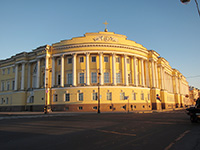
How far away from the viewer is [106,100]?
135ft

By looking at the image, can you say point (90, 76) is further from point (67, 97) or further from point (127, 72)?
point (127, 72)

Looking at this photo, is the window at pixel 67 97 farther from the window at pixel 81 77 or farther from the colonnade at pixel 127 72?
the window at pixel 81 77

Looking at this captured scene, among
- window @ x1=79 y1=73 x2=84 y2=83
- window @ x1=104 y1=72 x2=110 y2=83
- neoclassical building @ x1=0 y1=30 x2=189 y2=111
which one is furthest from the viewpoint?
window @ x1=104 y1=72 x2=110 y2=83

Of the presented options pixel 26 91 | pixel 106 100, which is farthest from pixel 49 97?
pixel 106 100

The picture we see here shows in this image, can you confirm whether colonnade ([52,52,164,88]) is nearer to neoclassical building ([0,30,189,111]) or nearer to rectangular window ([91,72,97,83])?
neoclassical building ([0,30,189,111])

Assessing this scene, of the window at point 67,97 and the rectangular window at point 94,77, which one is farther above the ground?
the rectangular window at point 94,77

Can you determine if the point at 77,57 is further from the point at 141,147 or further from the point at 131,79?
the point at 141,147

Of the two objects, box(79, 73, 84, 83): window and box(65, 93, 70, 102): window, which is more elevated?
box(79, 73, 84, 83): window

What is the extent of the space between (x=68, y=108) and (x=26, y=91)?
51.0 feet

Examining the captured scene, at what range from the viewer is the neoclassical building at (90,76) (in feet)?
136

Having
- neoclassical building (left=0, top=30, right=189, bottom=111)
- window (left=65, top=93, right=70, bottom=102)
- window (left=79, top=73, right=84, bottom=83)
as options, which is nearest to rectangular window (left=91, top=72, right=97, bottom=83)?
neoclassical building (left=0, top=30, right=189, bottom=111)

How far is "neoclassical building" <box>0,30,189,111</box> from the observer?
41469 mm

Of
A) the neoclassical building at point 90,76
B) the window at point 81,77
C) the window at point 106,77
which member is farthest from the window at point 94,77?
the window at point 81,77

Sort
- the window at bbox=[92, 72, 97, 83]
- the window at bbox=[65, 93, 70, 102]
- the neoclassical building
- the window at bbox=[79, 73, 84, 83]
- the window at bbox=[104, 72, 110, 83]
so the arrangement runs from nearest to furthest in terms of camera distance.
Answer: the neoclassical building → the window at bbox=[65, 93, 70, 102] → the window at bbox=[92, 72, 97, 83] → the window at bbox=[79, 73, 84, 83] → the window at bbox=[104, 72, 110, 83]
